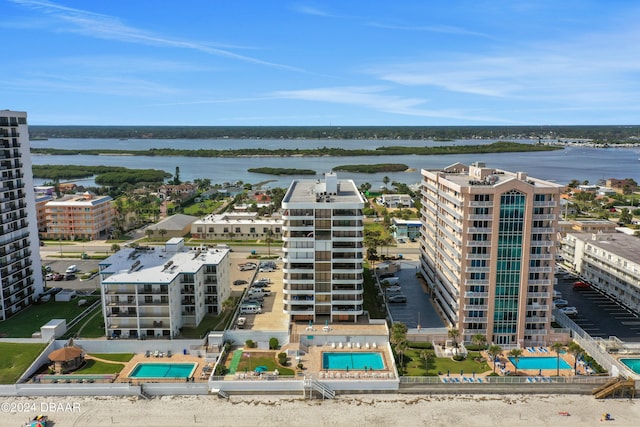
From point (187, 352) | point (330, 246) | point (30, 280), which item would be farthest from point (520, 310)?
point (30, 280)

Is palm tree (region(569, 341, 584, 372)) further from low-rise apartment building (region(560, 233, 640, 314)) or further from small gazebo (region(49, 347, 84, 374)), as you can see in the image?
small gazebo (region(49, 347, 84, 374))

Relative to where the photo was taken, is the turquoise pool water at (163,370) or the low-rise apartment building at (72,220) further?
the low-rise apartment building at (72,220)

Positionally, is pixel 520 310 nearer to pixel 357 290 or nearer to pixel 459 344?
pixel 459 344

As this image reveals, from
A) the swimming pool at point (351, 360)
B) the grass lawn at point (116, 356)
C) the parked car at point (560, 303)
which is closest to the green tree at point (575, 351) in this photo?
the parked car at point (560, 303)

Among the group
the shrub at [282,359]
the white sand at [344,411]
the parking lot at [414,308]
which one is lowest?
the white sand at [344,411]

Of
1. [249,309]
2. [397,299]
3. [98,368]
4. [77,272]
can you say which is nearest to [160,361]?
[98,368]

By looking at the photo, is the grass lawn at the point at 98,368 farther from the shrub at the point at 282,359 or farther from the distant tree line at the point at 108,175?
the distant tree line at the point at 108,175

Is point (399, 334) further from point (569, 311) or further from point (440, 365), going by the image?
point (569, 311)
